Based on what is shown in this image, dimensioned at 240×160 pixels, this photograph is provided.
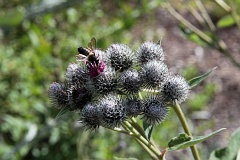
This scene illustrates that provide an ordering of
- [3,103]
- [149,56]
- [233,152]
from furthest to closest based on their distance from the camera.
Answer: [3,103]
[233,152]
[149,56]

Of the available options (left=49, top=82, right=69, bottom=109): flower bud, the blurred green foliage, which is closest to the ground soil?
the blurred green foliage

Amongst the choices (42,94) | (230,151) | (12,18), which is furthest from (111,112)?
(42,94)

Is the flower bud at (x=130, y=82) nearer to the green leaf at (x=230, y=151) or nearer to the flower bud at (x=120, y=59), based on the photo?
the flower bud at (x=120, y=59)

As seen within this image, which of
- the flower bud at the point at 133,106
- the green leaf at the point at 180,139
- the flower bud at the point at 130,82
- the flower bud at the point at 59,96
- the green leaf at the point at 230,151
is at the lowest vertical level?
the green leaf at the point at 230,151

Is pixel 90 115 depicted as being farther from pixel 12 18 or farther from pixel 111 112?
pixel 12 18

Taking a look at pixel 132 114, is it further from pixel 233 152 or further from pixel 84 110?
pixel 233 152

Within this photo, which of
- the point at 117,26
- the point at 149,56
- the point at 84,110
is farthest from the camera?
the point at 117,26

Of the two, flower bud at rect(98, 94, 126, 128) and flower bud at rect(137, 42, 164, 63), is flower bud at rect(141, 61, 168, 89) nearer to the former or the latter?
flower bud at rect(137, 42, 164, 63)

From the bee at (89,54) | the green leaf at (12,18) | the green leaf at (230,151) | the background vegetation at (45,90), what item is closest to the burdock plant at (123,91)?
the bee at (89,54)

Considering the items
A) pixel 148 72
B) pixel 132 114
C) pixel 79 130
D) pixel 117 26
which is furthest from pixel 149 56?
pixel 117 26
